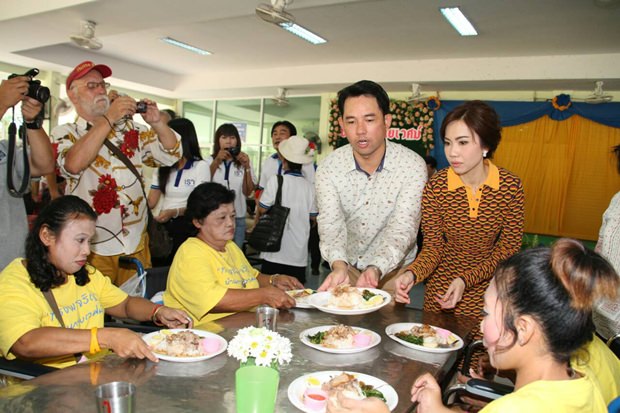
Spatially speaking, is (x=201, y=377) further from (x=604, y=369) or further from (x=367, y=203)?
(x=367, y=203)

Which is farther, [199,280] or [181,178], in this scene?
[181,178]

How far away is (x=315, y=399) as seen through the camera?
1.18m

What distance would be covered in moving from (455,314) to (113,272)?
1.82 meters

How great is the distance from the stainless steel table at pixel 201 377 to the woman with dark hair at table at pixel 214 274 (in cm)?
25

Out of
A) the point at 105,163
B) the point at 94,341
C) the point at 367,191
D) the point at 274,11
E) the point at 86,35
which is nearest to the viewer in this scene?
the point at 94,341

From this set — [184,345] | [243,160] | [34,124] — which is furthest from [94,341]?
[243,160]

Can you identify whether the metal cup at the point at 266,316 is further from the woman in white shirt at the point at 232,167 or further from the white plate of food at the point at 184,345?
the woman in white shirt at the point at 232,167

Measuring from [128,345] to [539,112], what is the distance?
7472 millimetres

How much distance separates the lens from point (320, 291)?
215 centimetres

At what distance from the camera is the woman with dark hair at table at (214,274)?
2.11 m

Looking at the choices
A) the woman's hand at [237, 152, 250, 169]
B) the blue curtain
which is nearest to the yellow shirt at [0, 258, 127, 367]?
the woman's hand at [237, 152, 250, 169]

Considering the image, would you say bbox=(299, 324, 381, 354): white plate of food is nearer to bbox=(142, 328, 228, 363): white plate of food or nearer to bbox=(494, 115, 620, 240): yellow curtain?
bbox=(142, 328, 228, 363): white plate of food

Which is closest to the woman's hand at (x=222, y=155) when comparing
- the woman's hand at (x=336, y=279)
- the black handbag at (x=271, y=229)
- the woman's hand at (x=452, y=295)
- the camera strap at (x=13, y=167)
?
the black handbag at (x=271, y=229)

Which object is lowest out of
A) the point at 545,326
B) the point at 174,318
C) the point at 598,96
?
the point at 174,318
